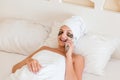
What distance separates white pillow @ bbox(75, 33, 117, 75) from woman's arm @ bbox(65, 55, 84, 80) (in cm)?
10

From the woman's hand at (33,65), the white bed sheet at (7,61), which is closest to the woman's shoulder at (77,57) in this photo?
the woman's hand at (33,65)

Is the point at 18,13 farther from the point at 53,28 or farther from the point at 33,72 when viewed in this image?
the point at 33,72

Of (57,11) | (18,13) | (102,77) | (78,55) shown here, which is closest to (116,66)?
(102,77)

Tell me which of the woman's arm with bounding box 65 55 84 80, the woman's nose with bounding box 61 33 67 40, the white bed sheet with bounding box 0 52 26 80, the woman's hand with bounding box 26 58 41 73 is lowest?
the white bed sheet with bounding box 0 52 26 80

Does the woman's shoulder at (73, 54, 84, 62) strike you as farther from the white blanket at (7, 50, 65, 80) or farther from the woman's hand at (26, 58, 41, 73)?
the woman's hand at (26, 58, 41, 73)

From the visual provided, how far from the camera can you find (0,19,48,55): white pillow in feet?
7.29

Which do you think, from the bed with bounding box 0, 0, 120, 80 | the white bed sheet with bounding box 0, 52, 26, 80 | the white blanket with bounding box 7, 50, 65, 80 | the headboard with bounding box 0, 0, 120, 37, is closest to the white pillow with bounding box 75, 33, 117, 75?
the bed with bounding box 0, 0, 120, 80

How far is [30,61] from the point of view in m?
1.76

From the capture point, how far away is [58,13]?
2275 millimetres

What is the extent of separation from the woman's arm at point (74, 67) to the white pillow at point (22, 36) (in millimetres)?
414

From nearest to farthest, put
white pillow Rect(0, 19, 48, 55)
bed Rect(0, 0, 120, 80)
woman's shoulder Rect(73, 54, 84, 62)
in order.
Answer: woman's shoulder Rect(73, 54, 84, 62) → bed Rect(0, 0, 120, 80) → white pillow Rect(0, 19, 48, 55)

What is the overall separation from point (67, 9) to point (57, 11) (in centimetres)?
10

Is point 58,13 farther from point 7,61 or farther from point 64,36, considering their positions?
point 7,61

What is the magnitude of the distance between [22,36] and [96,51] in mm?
661
